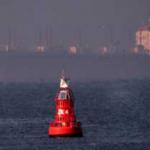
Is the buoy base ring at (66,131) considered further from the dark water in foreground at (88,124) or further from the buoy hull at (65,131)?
the dark water in foreground at (88,124)

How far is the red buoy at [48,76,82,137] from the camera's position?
57719mm

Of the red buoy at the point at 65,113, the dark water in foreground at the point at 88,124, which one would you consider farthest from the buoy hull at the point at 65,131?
the dark water in foreground at the point at 88,124

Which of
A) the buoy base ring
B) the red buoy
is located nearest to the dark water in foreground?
the buoy base ring

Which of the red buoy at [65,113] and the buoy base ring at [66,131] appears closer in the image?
the red buoy at [65,113]

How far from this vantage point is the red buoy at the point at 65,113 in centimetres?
5772

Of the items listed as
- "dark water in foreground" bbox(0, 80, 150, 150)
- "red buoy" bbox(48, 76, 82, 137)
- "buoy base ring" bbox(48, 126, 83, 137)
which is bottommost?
"dark water in foreground" bbox(0, 80, 150, 150)

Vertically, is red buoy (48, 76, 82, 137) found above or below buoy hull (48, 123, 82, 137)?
above

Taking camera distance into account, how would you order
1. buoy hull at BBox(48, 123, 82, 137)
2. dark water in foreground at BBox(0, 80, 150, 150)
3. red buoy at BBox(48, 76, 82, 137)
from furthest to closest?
1. buoy hull at BBox(48, 123, 82, 137)
2. red buoy at BBox(48, 76, 82, 137)
3. dark water in foreground at BBox(0, 80, 150, 150)

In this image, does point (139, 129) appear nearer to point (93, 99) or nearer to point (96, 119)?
point (96, 119)

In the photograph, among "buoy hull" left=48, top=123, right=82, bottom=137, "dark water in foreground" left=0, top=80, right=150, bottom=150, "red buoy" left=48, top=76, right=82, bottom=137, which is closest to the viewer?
"dark water in foreground" left=0, top=80, right=150, bottom=150

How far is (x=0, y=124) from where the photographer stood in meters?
68.6

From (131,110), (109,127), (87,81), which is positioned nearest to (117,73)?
(87,81)

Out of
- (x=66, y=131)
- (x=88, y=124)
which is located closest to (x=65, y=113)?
(x=66, y=131)

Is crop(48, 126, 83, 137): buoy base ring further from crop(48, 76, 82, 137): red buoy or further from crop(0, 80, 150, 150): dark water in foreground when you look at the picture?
crop(0, 80, 150, 150): dark water in foreground
